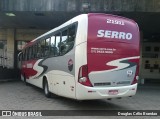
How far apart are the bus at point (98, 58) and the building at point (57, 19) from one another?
5.85 metres

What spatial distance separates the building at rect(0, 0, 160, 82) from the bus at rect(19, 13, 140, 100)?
19.2 feet

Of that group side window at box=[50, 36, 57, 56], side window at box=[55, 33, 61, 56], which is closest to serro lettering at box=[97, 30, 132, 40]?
side window at box=[55, 33, 61, 56]

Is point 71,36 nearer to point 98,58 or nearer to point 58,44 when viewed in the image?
point 98,58

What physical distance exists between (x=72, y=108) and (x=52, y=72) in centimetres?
262

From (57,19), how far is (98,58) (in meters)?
12.2

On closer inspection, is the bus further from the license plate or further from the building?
the building

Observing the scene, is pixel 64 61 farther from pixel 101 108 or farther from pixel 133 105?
pixel 133 105

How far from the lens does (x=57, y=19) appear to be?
23.2 m

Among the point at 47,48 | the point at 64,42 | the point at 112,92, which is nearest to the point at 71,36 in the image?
the point at 64,42

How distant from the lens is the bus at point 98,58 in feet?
36.9

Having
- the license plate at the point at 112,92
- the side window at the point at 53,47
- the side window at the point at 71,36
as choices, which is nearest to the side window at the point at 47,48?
the side window at the point at 53,47

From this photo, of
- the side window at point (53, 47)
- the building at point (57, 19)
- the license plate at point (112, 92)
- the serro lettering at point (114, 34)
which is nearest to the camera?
the license plate at point (112, 92)

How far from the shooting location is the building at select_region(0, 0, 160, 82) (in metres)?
18.2

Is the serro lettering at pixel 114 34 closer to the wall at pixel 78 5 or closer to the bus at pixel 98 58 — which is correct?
the bus at pixel 98 58
